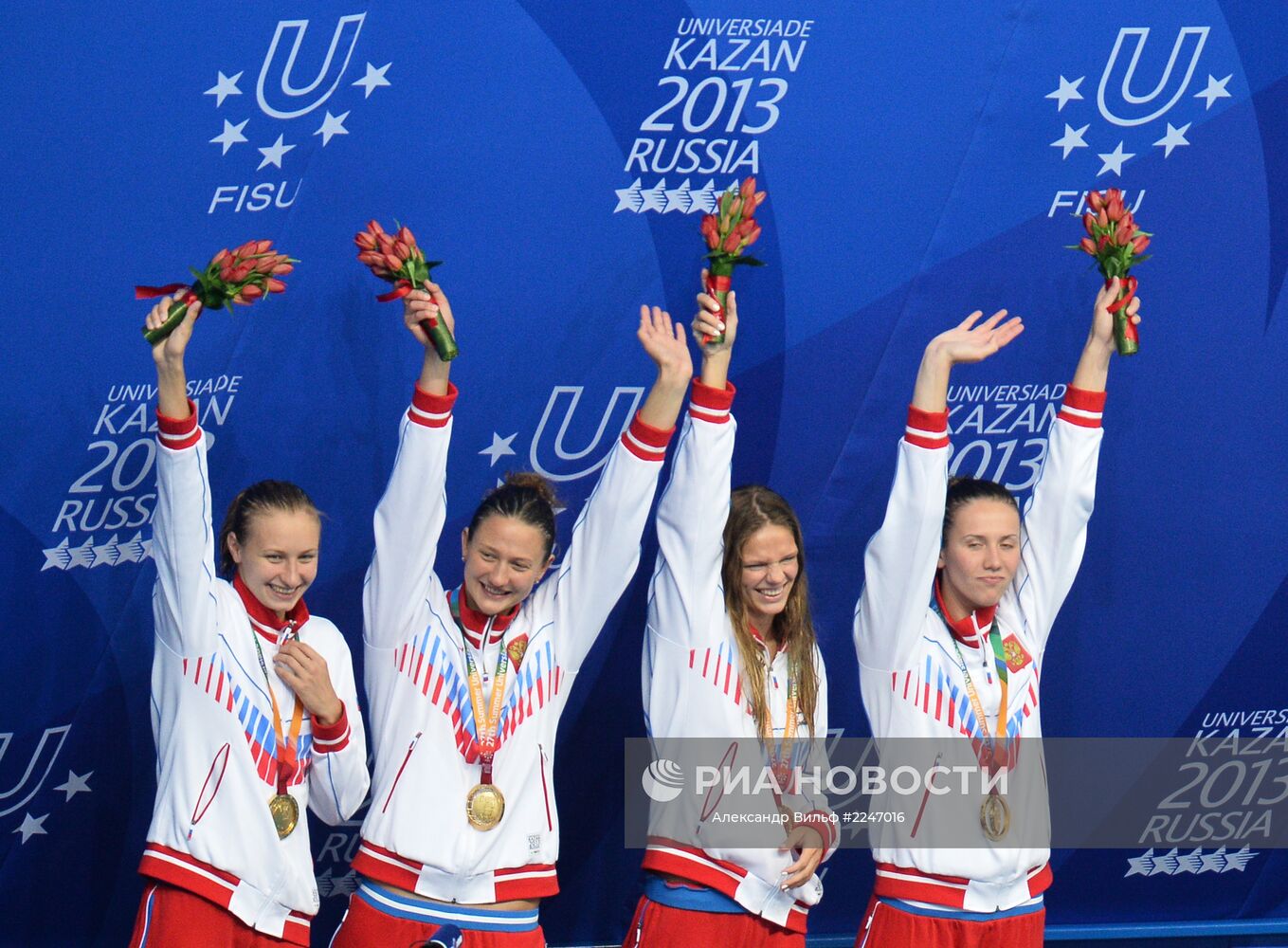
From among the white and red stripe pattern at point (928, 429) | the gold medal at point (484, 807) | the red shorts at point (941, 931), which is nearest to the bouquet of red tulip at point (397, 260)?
the gold medal at point (484, 807)

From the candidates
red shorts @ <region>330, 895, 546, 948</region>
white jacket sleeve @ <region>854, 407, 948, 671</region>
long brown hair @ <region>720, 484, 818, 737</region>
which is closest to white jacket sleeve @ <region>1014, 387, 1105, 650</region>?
white jacket sleeve @ <region>854, 407, 948, 671</region>

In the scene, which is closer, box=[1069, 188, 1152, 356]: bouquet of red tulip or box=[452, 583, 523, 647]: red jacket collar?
box=[452, 583, 523, 647]: red jacket collar

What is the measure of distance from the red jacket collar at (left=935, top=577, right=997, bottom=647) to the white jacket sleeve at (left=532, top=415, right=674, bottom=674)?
2.70 feet

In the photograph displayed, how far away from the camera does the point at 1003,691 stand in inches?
160

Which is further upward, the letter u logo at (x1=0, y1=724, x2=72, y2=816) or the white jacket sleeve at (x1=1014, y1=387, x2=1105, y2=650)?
the white jacket sleeve at (x1=1014, y1=387, x2=1105, y2=650)

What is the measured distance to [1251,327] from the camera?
15.9 ft

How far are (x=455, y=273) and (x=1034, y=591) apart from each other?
1737mm

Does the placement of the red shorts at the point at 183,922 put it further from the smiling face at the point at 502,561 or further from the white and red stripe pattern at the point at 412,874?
the smiling face at the point at 502,561

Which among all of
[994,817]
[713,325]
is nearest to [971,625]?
[994,817]

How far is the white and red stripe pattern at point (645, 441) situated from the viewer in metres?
3.81

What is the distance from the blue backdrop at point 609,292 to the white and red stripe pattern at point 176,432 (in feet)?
2.82

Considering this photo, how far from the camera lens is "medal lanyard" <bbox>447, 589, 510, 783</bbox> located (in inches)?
149

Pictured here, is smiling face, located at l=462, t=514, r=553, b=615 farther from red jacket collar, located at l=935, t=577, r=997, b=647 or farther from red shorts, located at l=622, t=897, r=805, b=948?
red jacket collar, located at l=935, t=577, r=997, b=647

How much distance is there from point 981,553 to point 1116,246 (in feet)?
2.81
